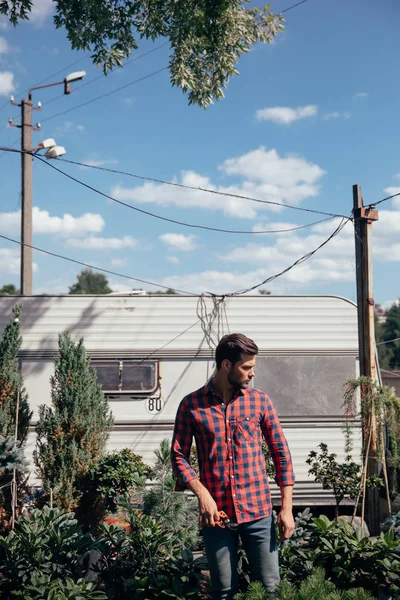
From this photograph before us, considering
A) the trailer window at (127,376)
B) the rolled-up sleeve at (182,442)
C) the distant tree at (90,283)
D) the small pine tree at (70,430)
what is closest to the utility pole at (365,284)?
the trailer window at (127,376)

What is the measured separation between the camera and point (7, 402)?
6.90m

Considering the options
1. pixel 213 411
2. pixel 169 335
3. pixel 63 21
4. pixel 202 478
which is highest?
pixel 63 21

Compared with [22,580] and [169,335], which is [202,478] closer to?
[22,580]

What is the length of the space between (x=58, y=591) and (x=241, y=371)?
214cm

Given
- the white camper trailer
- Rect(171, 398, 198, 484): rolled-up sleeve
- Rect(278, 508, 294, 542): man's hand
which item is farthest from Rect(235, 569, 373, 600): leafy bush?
the white camper trailer

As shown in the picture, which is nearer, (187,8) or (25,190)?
(187,8)

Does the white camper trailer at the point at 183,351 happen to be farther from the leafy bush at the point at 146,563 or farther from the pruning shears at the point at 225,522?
the pruning shears at the point at 225,522

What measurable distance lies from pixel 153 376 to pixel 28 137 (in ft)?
22.4

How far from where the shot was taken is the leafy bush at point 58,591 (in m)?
4.35

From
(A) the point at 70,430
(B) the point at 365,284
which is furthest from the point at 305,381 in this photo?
(A) the point at 70,430

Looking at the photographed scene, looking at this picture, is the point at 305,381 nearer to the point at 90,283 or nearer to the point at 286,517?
the point at 286,517

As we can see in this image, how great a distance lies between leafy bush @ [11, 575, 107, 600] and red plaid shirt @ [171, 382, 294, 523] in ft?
4.75

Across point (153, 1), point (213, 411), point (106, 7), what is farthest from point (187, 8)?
point (213, 411)

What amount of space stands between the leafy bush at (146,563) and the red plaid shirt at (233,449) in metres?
1.10
